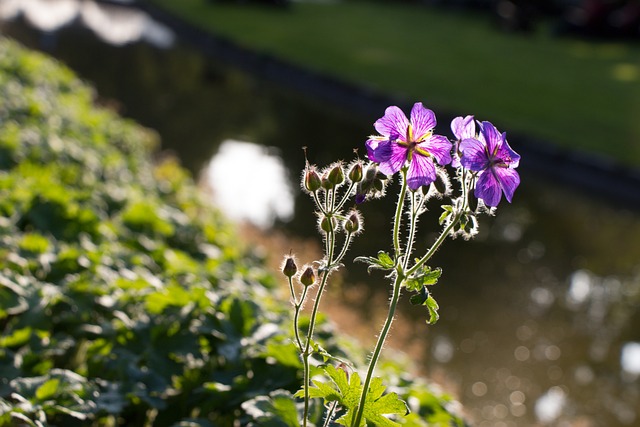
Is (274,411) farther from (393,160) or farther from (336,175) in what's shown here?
(393,160)

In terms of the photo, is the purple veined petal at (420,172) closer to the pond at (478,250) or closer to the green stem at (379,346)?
the green stem at (379,346)

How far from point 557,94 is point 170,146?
397 inches

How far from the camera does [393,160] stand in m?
2.11

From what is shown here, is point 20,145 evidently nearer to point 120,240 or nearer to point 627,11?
point 120,240

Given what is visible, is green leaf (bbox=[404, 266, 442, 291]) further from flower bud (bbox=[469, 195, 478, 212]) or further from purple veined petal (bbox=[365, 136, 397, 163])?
purple veined petal (bbox=[365, 136, 397, 163])

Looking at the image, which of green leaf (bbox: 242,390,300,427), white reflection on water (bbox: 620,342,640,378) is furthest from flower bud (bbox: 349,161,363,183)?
white reflection on water (bbox: 620,342,640,378)

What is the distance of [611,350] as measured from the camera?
844cm

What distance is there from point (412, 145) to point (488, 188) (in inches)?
8.4

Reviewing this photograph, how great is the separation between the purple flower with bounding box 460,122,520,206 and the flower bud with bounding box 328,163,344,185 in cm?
33

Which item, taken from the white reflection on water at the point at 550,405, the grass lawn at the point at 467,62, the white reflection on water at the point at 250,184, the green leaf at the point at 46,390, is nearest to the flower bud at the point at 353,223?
the green leaf at the point at 46,390

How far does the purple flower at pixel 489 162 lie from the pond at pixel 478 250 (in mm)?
4985

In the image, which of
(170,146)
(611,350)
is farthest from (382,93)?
(611,350)

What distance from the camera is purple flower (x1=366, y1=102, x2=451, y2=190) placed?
210 centimetres

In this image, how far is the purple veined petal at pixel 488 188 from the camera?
204cm
